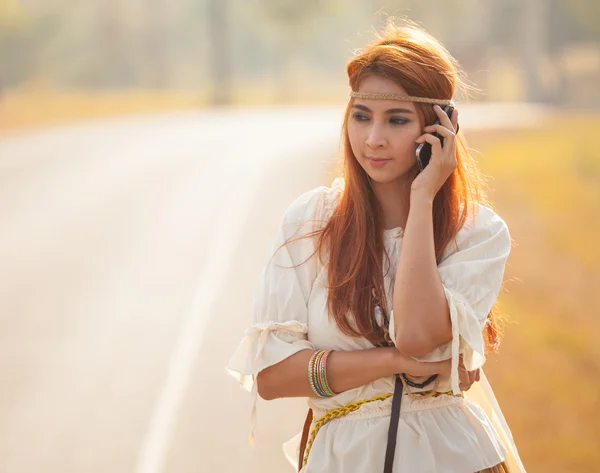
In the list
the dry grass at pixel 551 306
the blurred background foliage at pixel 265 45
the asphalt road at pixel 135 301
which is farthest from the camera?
the blurred background foliage at pixel 265 45

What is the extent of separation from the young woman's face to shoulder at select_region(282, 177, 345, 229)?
0.21 m

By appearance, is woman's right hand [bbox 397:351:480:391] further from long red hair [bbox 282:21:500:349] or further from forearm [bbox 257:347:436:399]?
long red hair [bbox 282:21:500:349]

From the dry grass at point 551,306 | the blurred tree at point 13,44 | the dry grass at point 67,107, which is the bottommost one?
the dry grass at point 551,306

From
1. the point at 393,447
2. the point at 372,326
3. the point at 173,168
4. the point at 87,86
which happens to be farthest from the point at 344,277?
the point at 87,86

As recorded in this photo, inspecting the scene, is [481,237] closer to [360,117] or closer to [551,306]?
[360,117]

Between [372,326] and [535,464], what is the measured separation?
168 inches

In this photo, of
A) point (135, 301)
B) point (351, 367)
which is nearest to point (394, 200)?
point (351, 367)

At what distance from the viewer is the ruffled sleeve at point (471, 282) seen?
3.39 meters

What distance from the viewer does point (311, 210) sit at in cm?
365

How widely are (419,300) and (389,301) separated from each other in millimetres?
166

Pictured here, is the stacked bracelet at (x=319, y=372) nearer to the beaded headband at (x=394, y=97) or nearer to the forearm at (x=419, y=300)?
the forearm at (x=419, y=300)

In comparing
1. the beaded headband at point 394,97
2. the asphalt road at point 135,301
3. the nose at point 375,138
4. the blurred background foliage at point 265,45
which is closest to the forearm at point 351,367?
the nose at point 375,138

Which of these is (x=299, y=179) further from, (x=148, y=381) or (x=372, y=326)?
(x=372, y=326)

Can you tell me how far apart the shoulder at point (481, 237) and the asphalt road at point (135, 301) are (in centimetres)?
333
